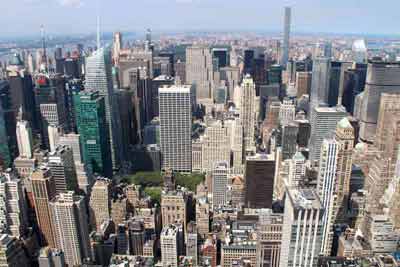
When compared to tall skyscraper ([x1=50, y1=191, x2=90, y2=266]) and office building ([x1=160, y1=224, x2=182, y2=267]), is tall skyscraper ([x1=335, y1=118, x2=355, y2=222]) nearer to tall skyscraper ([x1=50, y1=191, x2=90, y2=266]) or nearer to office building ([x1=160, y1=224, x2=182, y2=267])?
office building ([x1=160, y1=224, x2=182, y2=267])

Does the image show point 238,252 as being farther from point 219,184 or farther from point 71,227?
point 71,227

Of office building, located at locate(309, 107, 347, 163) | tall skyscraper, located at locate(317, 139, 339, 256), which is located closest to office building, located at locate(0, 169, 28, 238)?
tall skyscraper, located at locate(317, 139, 339, 256)

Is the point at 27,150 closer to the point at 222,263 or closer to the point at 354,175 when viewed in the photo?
the point at 222,263

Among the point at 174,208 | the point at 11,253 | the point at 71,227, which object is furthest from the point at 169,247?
the point at 11,253

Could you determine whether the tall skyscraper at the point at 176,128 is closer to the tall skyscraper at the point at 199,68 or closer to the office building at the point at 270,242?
the office building at the point at 270,242

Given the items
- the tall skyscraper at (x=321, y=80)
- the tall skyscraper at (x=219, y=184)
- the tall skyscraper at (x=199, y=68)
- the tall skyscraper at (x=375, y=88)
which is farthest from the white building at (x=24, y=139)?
the tall skyscraper at (x=375, y=88)

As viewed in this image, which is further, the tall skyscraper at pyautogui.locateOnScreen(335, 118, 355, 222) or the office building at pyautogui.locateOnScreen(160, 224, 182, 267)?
the tall skyscraper at pyautogui.locateOnScreen(335, 118, 355, 222)

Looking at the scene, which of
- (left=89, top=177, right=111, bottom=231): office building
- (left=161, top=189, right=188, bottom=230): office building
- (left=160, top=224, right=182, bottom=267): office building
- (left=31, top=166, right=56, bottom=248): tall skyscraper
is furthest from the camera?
(left=89, top=177, right=111, bottom=231): office building
